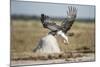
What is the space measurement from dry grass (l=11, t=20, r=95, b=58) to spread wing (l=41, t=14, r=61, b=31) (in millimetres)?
54

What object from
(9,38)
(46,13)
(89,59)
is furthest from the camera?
(89,59)

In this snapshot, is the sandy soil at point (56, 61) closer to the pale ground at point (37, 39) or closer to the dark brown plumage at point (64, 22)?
the pale ground at point (37, 39)

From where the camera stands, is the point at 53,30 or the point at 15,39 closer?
the point at 15,39

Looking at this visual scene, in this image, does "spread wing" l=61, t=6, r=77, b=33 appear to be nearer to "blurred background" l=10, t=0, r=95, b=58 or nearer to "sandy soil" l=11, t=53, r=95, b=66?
"blurred background" l=10, t=0, r=95, b=58

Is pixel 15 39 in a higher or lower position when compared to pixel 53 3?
lower

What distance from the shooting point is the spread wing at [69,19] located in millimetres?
2625

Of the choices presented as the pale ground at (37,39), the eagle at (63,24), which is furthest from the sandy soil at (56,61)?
the eagle at (63,24)

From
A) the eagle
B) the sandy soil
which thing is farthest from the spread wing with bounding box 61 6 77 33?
the sandy soil

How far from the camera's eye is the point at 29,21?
2.44m

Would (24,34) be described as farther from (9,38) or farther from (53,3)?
(53,3)

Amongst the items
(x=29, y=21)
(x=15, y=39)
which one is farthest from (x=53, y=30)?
(x=15, y=39)

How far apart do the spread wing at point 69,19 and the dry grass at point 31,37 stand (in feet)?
0.20

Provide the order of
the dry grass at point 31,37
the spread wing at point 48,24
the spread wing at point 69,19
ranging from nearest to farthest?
the dry grass at point 31,37 < the spread wing at point 48,24 < the spread wing at point 69,19

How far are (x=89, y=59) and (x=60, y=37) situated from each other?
51 centimetres
